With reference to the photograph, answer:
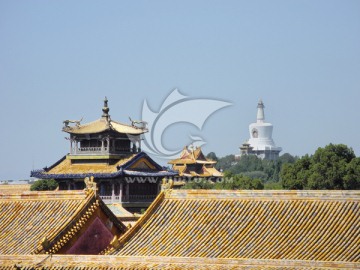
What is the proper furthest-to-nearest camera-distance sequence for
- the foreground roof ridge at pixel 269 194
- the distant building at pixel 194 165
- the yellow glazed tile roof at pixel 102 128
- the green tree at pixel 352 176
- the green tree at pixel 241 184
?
the distant building at pixel 194 165
the green tree at pixel 241 184
the yellow glazed tile roof at pixel 102 128
the green tree at pixel 352 176
the foreground roof ridge at pixel 269 194

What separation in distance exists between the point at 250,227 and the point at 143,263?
184 inches

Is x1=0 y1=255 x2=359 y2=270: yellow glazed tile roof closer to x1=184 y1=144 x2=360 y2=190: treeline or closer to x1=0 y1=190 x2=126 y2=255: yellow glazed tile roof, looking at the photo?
x1=0 y1=190 x2=126 y2=255: yellow glazed tile roof

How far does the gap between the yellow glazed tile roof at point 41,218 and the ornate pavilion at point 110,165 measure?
29.1 meters

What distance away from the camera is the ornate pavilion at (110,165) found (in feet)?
214

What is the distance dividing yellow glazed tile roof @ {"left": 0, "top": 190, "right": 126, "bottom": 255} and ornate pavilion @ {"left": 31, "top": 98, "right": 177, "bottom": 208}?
29.1 metres

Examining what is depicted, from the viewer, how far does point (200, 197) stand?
110 ft

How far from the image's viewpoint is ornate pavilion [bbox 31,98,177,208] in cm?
6519

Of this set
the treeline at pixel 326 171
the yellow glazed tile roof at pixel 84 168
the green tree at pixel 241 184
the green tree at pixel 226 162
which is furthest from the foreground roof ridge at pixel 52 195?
the green tree at pixel 226 162

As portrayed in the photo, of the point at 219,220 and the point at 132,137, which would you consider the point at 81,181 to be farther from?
the point at 219,220

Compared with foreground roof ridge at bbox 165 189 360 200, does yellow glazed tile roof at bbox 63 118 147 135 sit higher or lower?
higher

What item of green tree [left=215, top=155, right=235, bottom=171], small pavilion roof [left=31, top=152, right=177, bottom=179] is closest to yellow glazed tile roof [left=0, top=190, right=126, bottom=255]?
small pavilion roof [left=31, top=152, right=177, bottom=179]

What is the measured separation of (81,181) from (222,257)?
36664 millimetres

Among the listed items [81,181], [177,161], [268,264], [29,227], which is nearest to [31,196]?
[29,227]

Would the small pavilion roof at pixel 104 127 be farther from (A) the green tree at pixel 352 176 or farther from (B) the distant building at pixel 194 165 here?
(B) the distant building at pixel 194 165
